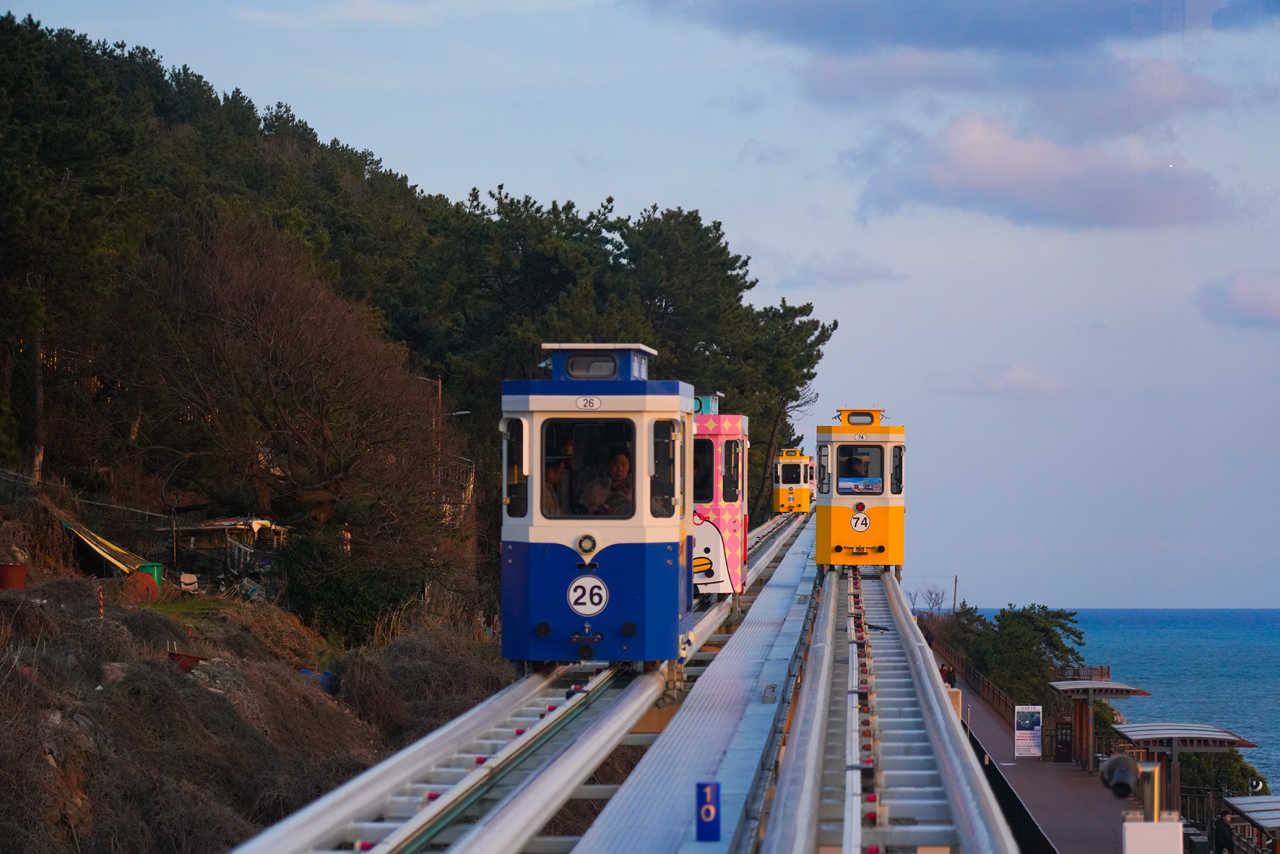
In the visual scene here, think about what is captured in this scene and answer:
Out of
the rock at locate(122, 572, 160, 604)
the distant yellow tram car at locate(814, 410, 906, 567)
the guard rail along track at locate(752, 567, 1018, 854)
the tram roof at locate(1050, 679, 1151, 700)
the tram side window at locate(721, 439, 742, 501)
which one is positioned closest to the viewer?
the guard rail along track at locate(752, 567, 1018, 854)

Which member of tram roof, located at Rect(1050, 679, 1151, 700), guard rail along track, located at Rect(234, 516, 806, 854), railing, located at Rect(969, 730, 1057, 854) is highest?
guard rail along track, located at Rect(234, 516, 806, 854)

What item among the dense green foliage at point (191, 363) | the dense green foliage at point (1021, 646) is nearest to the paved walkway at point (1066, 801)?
the dense green foliage at point (191, 363)

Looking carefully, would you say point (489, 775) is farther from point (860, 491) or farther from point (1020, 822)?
point (860, 491)

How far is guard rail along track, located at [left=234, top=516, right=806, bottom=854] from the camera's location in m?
8.36

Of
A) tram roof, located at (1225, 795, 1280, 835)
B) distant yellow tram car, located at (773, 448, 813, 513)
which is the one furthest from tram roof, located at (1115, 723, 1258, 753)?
distant yellow tram car, located at (773, 448, 813, 513)

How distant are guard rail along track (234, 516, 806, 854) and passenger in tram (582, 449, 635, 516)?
5.09 ft

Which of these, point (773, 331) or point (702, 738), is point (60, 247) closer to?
point (702, 738)

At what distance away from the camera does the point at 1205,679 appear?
116 m

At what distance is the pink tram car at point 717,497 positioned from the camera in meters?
20.4

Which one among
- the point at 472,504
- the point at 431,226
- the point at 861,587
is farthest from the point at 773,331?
the point at 861,587

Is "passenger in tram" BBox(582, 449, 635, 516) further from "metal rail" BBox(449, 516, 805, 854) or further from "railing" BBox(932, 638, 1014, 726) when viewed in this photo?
"railing" BBox(932, 638, 1014, 726)

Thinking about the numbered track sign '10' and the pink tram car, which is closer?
the numbered track sign '10'

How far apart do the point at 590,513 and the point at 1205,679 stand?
11297cm

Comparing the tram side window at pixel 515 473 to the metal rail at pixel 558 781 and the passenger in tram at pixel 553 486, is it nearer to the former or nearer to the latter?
the passenger in tram at pixel 553 486
